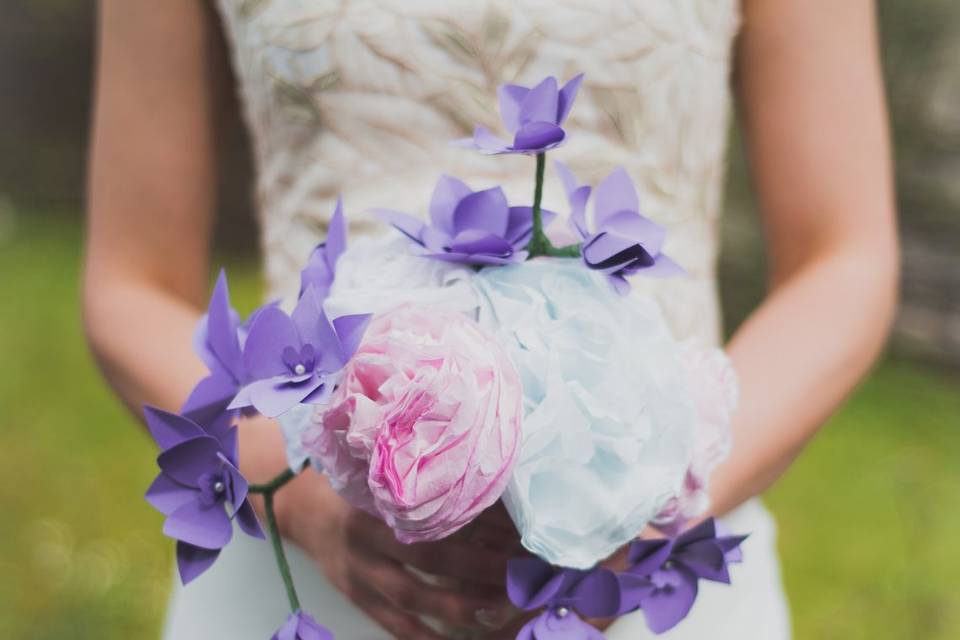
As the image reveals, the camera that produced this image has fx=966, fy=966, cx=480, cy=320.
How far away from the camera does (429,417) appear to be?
24.4 inches

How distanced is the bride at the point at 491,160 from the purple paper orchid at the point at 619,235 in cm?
35

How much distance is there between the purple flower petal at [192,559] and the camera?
Result: 2.11ft

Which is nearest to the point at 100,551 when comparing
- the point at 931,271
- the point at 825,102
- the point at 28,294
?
the point at 28,294

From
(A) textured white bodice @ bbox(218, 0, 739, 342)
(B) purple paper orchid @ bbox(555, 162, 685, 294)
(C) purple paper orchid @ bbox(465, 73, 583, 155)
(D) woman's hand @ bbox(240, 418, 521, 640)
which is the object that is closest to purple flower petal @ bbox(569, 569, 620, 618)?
(D) woman's hand @ bbox(240, 418, 521, 640)

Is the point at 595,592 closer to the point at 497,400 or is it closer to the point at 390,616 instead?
the point at 497,400

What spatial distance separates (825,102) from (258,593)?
2.84 ft

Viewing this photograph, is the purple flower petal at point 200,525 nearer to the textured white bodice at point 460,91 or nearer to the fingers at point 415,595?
the fingers at point 415,595

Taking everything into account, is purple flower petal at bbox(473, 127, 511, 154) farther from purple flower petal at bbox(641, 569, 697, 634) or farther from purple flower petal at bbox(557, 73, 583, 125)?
purple flower petal at bbox(641, 569, 697, 634)

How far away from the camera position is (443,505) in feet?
2.04

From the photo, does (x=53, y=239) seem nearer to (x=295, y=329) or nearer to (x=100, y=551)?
(x=100, y=551)

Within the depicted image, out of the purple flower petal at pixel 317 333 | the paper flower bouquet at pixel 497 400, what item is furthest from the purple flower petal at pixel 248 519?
the purple flower petal at pixel 317 333

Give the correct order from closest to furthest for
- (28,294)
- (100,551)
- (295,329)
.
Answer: (295,329)
(100,551)
(28,294)

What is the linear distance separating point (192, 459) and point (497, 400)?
210mm

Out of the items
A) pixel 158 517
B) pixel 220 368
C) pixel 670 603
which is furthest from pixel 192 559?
pixel 158 517
